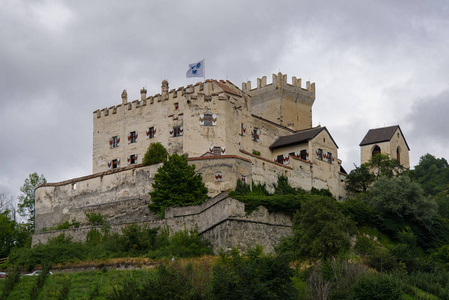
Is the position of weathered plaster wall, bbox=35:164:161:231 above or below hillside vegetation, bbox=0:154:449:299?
above

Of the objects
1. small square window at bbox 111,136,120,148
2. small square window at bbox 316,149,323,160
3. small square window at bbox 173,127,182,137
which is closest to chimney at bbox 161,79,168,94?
small square window at bbox 173,127,182,137

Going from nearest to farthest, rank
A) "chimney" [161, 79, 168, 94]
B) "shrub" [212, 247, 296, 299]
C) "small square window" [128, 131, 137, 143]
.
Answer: "shrub" [212, 247, 296, 299] → "chimney" [161, 79, 168, 94] → "small square window" [128, 131, 137, 143]

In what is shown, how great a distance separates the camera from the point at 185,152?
200 feet

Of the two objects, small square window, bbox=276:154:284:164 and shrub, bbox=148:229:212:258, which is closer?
shrub, bbox=148:229:212:258

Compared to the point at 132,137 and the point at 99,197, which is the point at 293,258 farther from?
the point at 132,137

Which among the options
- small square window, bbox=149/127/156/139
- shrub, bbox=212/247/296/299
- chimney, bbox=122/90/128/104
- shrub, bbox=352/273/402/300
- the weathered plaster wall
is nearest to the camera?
shrub, bbox=212/247/296/299

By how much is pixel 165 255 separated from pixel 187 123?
16.2 metres

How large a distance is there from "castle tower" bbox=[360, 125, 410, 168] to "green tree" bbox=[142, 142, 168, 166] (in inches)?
945

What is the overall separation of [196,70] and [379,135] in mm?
21685

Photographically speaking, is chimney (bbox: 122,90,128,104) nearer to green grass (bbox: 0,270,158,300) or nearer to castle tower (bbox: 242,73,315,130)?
castle tower (bbox: 242,73,315,130)

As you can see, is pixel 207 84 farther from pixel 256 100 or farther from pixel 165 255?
pixel 165 255

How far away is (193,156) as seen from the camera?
60719mm

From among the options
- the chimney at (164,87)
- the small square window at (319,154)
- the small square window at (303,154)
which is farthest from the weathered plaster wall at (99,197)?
the small square window at (319,154)

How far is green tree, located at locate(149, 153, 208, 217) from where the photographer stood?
54281mm
